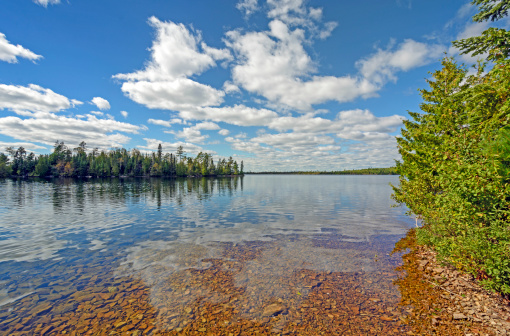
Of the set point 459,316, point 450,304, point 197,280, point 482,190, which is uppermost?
point 482,190

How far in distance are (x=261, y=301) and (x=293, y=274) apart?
9.83 ft

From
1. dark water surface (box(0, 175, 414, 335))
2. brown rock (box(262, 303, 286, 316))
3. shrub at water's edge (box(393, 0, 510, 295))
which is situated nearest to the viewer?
shrub at water's edge (box(393, 0, 510, 295))

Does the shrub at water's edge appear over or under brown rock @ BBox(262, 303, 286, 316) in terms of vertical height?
over

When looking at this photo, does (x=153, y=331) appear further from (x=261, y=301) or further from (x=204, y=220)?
(x=204, y=220)

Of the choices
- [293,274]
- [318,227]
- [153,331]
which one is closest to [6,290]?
[153,331]

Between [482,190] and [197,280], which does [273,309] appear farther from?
[482,190]

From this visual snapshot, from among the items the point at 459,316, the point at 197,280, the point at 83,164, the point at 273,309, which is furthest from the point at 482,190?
the point at 83,164

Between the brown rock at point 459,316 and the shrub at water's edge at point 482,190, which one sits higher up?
the shrub at water's edge at point 482,190

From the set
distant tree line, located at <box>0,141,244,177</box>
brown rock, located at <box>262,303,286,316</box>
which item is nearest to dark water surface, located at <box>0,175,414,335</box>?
brown rock, located at <box>262,303,286,316</box>

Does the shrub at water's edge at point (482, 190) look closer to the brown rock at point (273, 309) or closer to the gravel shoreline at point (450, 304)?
the gravel shoreline at point (450, 304)

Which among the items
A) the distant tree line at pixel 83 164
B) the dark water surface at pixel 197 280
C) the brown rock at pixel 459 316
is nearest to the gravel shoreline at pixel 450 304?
the brown rock at pixel 459 316

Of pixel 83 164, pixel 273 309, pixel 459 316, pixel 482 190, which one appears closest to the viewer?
pixel 482 190

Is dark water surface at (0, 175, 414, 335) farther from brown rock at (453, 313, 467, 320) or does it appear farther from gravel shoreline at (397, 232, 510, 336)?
brown rock at (453, 313, 467, 320)

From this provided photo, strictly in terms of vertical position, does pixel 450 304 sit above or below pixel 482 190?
below
